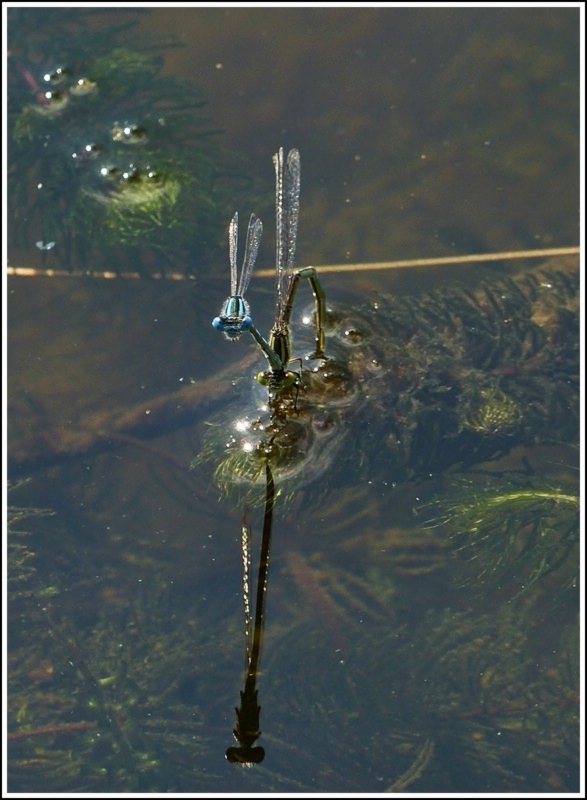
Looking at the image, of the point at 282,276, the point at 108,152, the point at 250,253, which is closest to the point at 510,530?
the point at 282,276

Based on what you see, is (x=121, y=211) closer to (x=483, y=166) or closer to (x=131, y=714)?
(x=483, y=166)

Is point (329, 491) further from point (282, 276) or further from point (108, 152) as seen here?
point (108, 152)

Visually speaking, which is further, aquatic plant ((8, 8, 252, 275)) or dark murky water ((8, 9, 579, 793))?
aquatic plant ((8, 8, 252, 275))

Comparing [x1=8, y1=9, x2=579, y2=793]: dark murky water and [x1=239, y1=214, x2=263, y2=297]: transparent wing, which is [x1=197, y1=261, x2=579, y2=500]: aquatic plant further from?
[x1=239, y1=214, x2=263, y2=297]: transparent wing

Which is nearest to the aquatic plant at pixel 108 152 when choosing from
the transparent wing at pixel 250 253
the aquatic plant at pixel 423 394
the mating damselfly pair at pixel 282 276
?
the mating damselfly pair at pixel 282 276

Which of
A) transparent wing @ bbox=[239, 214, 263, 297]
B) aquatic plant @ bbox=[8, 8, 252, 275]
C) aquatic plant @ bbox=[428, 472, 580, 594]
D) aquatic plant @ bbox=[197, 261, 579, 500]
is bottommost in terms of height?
aquatic plant @ bbox=[428, 472, 580, 594]

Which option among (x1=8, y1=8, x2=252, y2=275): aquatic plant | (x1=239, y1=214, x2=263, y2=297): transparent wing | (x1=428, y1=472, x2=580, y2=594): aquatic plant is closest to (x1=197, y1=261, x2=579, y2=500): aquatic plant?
(x1=428, y1=472, x2=580, y2=594): aquatic plant

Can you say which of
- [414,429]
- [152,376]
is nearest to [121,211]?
[152,376]

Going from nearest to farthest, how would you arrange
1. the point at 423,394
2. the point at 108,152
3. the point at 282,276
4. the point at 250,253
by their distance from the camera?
the point at 250,253, the point at 282,276, the point at 423,394, the point at 108,152

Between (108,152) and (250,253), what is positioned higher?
(108,152)
